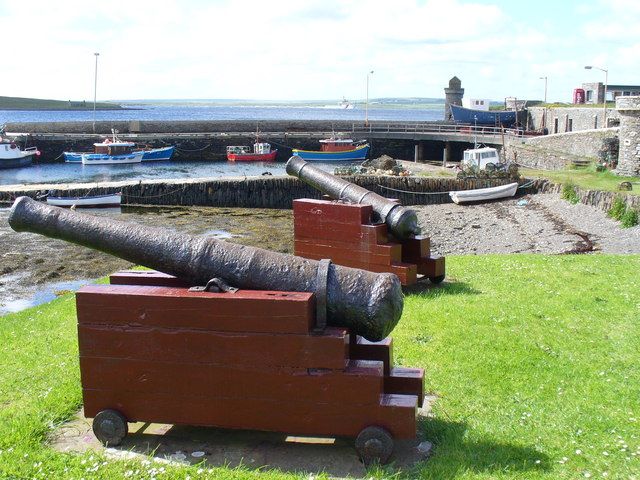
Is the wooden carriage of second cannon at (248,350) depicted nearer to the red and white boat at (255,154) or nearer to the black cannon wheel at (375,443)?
the black cannon wheel at (375,443)

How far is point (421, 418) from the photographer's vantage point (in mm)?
5922

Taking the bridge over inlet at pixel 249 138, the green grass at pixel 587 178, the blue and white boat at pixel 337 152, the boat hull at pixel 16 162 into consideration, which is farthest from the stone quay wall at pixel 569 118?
the boat hull at pixel 16 162

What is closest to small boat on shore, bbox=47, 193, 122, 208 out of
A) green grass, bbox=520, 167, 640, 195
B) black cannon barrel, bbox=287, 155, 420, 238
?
green grass, bbox=520, 167, 640, 195

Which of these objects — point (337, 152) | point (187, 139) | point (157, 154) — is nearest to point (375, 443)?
point (337, 152)

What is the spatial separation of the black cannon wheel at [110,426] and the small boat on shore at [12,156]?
5480 cm

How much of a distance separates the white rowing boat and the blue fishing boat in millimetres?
33656

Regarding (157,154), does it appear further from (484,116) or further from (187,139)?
(484,116)

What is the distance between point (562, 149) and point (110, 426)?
39.6 meters

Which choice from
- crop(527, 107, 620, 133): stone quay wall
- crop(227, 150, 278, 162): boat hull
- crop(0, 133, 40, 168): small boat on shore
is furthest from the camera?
crop(227, 150, 278, 162): boat hull

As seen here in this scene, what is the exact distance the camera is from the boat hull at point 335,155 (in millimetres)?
58250

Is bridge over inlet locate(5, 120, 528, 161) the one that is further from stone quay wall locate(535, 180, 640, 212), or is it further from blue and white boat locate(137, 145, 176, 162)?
stone quay wall locate(535, 180, 640, 212)

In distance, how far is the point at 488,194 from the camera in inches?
1276

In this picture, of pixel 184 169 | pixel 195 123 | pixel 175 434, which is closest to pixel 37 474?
pixel 175 434

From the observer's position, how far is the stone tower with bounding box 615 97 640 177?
29.5 metres
